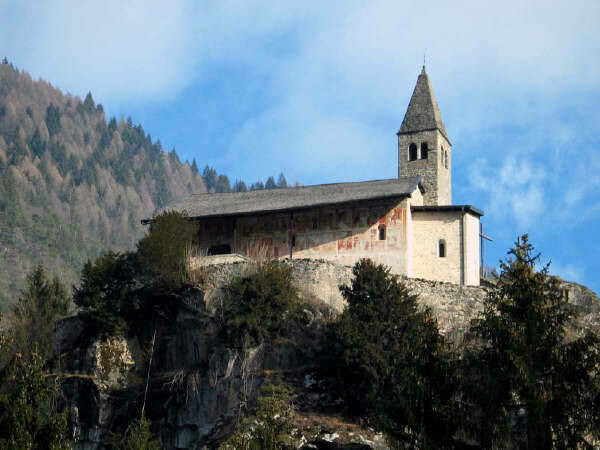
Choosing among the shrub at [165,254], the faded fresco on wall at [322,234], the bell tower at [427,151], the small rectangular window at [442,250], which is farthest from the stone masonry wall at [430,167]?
the shrub at [165,254]

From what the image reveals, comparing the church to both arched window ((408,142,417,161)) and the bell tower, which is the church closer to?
the bell tower

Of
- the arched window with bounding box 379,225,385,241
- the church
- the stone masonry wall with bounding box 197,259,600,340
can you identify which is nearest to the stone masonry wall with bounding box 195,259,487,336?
the stone masonry wall with bounding box 197,259,600,340

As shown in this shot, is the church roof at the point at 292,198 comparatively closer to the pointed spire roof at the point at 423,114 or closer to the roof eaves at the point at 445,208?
the roof eaves at the point at 445,208

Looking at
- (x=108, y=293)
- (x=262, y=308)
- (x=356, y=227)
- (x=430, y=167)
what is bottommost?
(x=262, y=308)

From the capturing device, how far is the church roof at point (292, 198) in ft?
141

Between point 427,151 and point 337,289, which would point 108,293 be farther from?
point 427,151

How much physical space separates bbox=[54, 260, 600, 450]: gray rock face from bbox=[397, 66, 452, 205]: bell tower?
1048 cm

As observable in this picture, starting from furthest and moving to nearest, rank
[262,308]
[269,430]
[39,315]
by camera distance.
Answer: [39,315]
[262,308]
[269,430]

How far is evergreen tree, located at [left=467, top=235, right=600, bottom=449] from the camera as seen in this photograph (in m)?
23.8

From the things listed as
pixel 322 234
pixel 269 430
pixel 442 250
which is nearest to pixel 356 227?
pixel 322 234

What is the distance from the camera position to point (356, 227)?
141ft

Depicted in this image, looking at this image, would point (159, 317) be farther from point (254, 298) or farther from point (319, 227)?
point (319, 227)

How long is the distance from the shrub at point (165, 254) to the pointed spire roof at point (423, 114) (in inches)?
631

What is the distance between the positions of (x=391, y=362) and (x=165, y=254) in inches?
502
